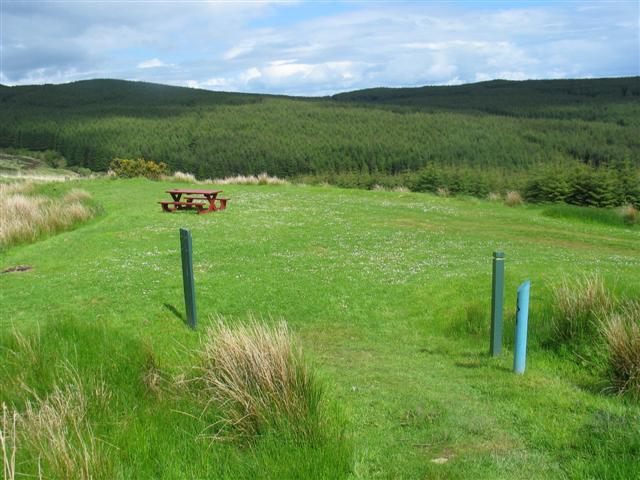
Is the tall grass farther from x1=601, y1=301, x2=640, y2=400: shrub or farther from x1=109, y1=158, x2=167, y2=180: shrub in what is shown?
x1=109, y1=158, x2=167, y2=180: shrub

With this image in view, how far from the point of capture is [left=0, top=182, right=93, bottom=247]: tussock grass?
14.8m

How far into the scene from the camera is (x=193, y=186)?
2723 centimetres

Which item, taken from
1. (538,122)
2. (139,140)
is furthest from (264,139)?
(538,122)

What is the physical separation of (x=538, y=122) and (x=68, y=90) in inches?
4489

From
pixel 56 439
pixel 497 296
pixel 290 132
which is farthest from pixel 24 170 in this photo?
pixel 290 132

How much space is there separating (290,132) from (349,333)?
4197 inches

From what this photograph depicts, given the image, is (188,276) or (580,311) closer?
(580,311)

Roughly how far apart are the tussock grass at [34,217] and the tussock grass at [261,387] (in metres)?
10.8

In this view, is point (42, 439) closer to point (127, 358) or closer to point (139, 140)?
point (127, 358)

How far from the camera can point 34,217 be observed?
15.8 meters

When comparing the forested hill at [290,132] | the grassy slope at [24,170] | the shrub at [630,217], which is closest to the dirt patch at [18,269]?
the shrub at [630,217]

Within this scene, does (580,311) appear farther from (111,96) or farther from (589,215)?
(111,96)

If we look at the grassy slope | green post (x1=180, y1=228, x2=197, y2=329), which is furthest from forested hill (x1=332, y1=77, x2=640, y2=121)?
green post (x1=180, y1=228, x2=197, y2=329)

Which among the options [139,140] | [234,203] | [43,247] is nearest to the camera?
[43,247]
